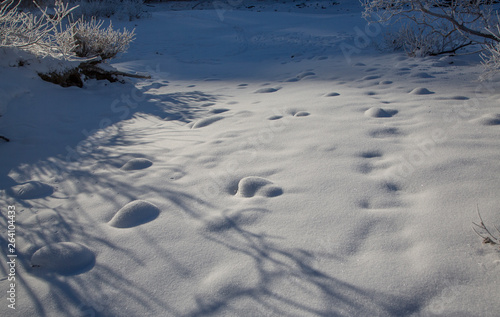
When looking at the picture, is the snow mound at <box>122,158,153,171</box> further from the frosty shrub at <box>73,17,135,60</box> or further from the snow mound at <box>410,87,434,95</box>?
the frosty shrub at <box>73,17,135,60</box>

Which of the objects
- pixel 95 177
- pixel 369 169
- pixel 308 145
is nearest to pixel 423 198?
pixel 369 169

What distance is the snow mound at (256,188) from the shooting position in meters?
1.64

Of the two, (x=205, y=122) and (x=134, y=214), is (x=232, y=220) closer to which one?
(x=134, y=214)

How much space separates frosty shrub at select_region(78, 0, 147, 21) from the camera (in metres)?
11.3

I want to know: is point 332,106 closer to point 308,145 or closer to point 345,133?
point 345,133

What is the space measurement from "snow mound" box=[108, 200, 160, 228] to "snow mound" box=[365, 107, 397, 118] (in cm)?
182

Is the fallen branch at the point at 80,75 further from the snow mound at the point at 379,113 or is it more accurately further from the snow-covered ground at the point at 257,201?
the snow mound at the point at 379,113

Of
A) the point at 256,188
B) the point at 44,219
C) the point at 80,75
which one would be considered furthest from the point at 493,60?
the point at 80,75

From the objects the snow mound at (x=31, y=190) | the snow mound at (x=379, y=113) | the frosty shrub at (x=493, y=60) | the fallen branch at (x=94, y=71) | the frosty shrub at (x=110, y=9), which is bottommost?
the snow mound at (x=31, y=190)

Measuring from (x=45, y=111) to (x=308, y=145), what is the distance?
2.55 meters

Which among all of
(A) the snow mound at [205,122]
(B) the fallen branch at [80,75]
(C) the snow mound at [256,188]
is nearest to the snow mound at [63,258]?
(C) the snow mound at [256,188]

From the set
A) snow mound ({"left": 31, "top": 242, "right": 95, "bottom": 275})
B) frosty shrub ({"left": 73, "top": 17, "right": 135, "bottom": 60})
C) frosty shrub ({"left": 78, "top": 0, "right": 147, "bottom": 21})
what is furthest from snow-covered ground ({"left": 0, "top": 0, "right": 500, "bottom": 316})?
frosty shrub ({"left": 78, "top": 0, "right": 147, "bottom": 21})

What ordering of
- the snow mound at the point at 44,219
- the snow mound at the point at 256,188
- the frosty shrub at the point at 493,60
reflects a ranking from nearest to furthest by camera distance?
the snow mound at the point at 44,219 → the snow mound at the point at 256,188 → the frosty shrub at the point at 493,60

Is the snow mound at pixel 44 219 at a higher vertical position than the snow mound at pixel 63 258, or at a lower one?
lower
